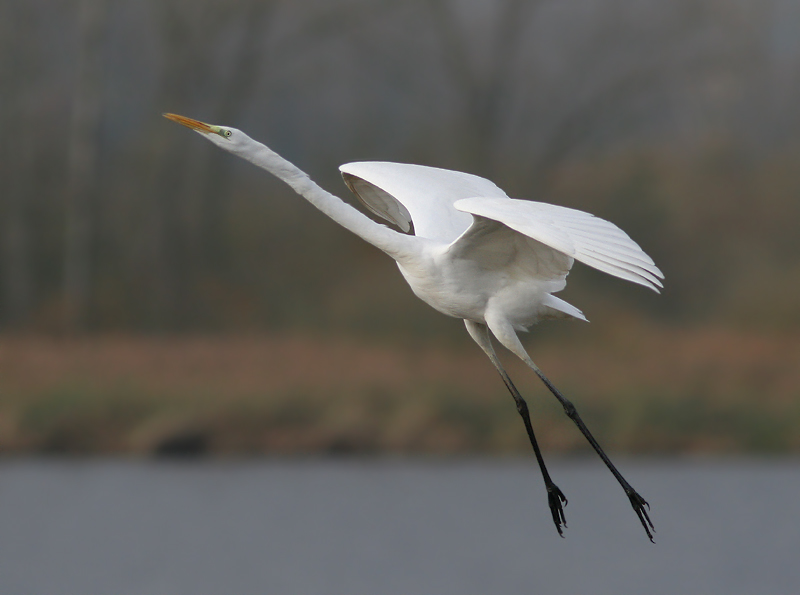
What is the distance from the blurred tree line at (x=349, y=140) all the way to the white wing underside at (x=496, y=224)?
13.8 metres

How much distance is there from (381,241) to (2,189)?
1943 cm

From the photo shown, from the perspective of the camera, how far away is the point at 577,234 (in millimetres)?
5812

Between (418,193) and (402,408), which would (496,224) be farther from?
(402,408)

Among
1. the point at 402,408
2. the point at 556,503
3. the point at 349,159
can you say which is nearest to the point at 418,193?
the point at 556,503

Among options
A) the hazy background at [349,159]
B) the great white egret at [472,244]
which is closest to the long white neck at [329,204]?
the great white egret at [472,244]

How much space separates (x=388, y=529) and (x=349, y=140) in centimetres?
1127

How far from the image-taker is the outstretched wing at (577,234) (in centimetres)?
546

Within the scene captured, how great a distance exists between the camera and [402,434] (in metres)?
17.5

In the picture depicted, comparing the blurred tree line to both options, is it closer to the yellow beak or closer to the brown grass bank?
the brown grass bank

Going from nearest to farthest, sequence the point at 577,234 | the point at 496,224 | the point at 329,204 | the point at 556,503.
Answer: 1. the point at 577,234
2. the point at 496,224
3. the point at 329,204
4. the point at 556,503

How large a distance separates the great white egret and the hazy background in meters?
10.9

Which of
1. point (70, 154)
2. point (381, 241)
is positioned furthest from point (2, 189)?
point (381, 241)

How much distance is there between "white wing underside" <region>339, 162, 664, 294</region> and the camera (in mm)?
5586

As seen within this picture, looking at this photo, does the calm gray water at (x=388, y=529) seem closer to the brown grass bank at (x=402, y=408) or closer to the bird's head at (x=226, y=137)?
the brown grass bank at (x=402, y=408)
